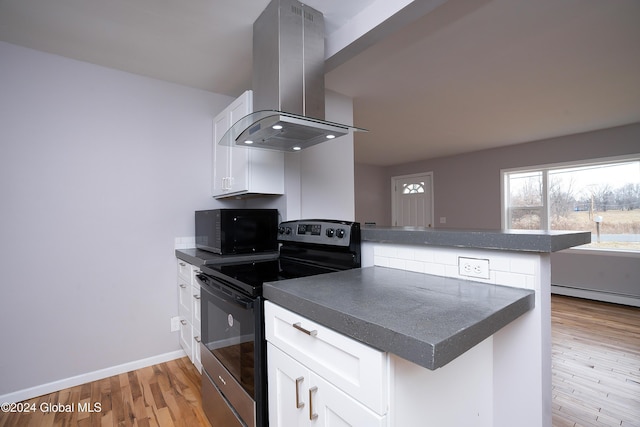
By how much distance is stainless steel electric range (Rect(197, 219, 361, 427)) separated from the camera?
3.88 ft

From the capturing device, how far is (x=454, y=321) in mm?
747

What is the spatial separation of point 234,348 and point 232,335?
58mm

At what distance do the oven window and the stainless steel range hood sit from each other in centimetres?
90

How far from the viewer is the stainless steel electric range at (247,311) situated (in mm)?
1182

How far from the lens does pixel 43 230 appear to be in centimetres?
209

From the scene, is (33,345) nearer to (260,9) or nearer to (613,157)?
(260,9)

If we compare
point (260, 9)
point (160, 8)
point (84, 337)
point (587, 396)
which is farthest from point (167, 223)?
point (587, 396)

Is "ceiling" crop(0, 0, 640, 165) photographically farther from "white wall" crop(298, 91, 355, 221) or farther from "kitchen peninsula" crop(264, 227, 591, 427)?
"kitchen peninsula" crop(264, 227, 591, 427)

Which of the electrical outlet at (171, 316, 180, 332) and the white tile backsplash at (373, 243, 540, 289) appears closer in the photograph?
the white tile backsplash at (373, 243, 540, 289)

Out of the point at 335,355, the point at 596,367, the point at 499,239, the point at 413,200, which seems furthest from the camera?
the point at 413,200

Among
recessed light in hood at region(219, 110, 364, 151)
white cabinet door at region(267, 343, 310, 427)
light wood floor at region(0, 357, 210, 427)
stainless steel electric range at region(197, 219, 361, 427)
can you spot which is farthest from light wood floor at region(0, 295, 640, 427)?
recessed light in hood at region(219, 110, 364, 151)

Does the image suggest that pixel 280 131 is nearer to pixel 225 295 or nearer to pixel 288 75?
pixel 288 75

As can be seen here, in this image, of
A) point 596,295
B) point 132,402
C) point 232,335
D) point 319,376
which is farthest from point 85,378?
point 596,295

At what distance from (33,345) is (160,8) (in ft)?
7.66
